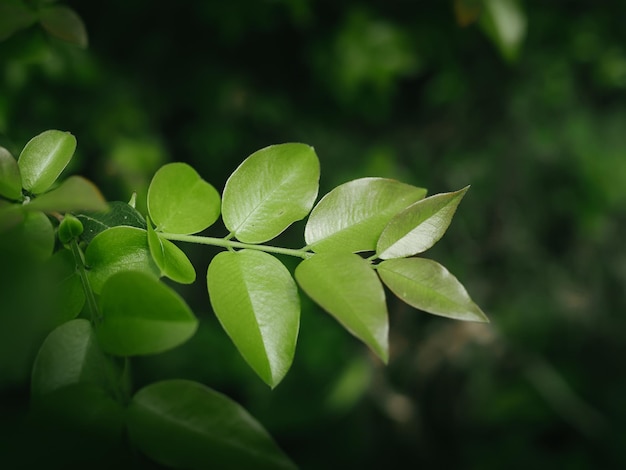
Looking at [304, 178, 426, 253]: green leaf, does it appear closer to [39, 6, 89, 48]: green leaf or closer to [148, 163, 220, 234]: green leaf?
[148, 163, 220, 234]: green leaf

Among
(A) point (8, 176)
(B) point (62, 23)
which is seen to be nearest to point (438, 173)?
(B) point (62, 23)

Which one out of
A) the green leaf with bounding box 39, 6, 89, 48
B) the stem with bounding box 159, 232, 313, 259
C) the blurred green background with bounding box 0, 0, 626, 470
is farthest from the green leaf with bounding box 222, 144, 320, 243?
Answer: the blurred green background with bounding box 0, 0, 626, 470

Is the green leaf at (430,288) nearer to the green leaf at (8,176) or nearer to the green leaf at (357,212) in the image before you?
the green leaf at (357,212)

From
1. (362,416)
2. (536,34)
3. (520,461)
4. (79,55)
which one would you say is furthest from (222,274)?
(520,461)

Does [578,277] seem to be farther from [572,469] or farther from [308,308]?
[308,308]

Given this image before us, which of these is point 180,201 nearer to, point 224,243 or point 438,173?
point 224,243

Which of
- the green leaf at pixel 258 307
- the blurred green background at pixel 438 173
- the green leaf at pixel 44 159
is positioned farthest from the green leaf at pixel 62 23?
the blurred green background at pixel 438 173
